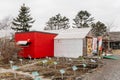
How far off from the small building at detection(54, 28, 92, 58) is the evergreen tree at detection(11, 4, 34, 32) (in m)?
21.0

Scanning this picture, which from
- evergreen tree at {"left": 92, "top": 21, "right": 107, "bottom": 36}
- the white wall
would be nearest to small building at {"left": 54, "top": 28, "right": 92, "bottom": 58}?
the white wall

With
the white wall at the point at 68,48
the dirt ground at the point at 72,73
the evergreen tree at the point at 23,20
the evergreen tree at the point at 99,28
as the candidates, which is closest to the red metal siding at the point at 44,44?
the white wall at the point at 68,48

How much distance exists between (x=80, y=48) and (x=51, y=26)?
A: 37.9 m

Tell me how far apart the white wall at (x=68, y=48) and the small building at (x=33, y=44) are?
1646mm

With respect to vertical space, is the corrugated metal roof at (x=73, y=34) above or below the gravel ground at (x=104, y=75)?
above

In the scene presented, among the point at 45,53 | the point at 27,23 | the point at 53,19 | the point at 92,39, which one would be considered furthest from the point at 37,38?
the point at 53,19

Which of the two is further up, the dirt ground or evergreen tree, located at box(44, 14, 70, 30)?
evergreen tree, located at box(44, 14, 70, 30)

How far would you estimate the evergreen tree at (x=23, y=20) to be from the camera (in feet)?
165

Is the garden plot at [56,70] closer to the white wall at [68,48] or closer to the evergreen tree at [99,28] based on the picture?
the white wall at [68,48]

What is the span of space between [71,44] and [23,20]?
24.3 metres

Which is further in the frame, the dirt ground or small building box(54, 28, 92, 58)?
small building box(54, 28, 92, 58)

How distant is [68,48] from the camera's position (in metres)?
28.8

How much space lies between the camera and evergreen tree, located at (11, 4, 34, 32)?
165ft

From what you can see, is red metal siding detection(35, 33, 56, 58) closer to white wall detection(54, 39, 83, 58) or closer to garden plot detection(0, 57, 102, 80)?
white wall detection(54, 39, 83, 58)
